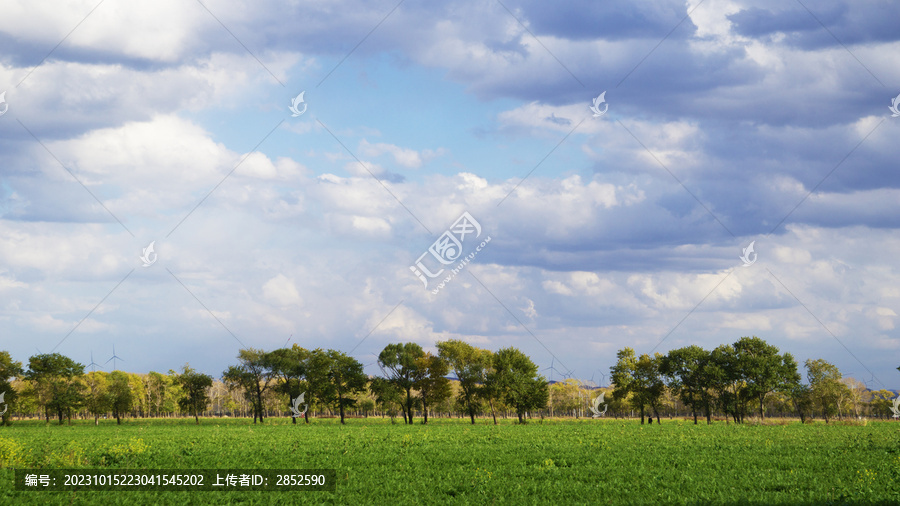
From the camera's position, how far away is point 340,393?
10825 cm

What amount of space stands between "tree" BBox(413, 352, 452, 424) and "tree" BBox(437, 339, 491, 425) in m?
1.98

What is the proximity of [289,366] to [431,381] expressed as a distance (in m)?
29.5

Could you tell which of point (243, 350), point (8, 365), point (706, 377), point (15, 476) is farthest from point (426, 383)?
point (15, 476)

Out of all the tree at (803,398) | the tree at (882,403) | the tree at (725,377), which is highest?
the tree at (725,377)

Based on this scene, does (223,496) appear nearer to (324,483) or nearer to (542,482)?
(324,483)

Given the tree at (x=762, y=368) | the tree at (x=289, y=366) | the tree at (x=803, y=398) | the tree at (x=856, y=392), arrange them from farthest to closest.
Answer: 1. the tree at (x=856, y=392)
2. the tree at (x=803, y=398)
3. the tree at (x=289, y=366)
4. the tree at (x=762, y=368)

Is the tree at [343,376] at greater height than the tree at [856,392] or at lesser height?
greater

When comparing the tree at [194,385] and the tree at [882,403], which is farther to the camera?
the tree at [882,403]

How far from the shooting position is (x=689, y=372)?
11038cm

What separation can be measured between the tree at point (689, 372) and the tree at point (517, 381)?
25.3 meters

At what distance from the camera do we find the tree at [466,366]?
104500 millimetres

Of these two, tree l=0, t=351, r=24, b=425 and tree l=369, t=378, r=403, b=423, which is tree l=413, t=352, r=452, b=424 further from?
tree l=0, t=351, r=24, b=425

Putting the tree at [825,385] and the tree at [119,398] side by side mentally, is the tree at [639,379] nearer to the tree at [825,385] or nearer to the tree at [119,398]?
the tree at [825,385]

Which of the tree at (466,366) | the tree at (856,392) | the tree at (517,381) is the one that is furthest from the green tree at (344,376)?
the tree at (856,392)
